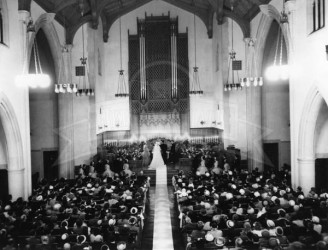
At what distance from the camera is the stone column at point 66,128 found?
72.8 feet

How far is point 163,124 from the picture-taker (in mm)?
29234

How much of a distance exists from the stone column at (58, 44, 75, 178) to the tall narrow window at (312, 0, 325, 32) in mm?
13380

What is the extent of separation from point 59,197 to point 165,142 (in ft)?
47.5

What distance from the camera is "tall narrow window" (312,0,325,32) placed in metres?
13.8

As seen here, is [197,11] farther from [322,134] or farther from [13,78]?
[13,78]

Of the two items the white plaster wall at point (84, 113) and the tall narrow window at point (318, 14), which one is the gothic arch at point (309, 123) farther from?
the white plaster wall at point (84, 113)

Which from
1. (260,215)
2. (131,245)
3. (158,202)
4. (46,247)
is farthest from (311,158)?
(46,247)

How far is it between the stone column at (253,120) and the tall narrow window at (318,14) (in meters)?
7.33

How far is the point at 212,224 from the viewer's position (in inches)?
420

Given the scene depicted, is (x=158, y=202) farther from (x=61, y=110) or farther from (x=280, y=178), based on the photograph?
(x=61, y=110)

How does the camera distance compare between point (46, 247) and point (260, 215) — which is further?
point (260, 215)

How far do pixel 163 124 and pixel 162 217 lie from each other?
1442 centimetres

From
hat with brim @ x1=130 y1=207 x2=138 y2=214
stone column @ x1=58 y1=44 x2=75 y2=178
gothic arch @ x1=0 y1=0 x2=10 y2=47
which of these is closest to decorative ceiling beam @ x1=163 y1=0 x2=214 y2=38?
stone column @ x1=58 y1=44 x2=75 y2=178

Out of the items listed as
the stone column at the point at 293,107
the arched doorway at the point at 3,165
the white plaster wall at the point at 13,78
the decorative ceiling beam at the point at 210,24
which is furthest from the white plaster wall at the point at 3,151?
the decorative ceiling beam at the point at 210,24
